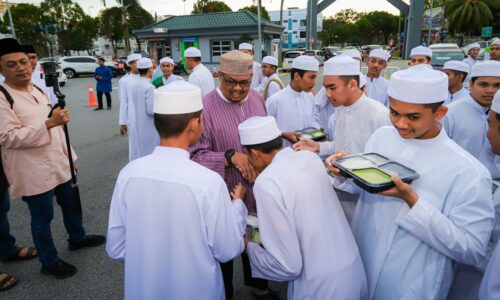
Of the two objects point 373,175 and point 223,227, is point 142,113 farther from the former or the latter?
point 373,175

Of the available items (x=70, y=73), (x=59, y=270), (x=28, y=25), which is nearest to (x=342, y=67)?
(x=59, y=270)

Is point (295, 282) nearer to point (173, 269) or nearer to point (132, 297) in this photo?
point (173, 269)

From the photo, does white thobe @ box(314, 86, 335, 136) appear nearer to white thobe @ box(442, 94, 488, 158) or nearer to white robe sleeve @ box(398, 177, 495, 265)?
white thobe @ box(442, 94, 488, 158)

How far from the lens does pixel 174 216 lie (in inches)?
64.4

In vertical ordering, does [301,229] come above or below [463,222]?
below

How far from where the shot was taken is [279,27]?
99.8 ft

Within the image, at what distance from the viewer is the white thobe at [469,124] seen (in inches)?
125

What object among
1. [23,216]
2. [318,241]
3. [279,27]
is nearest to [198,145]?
[318,241]

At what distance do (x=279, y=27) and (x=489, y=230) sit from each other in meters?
31.2

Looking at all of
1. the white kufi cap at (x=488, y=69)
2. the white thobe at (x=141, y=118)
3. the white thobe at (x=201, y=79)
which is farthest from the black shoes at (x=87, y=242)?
the white kufi cap at (x=488, y=69)

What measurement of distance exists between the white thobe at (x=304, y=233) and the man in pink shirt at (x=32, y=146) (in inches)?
84.7

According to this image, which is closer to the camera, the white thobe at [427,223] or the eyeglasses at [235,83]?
the white thobe at [427,223]

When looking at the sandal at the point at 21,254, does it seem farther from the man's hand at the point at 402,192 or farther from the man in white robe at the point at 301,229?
the man's hand at the point at 402,192

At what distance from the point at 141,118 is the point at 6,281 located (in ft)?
10.1
